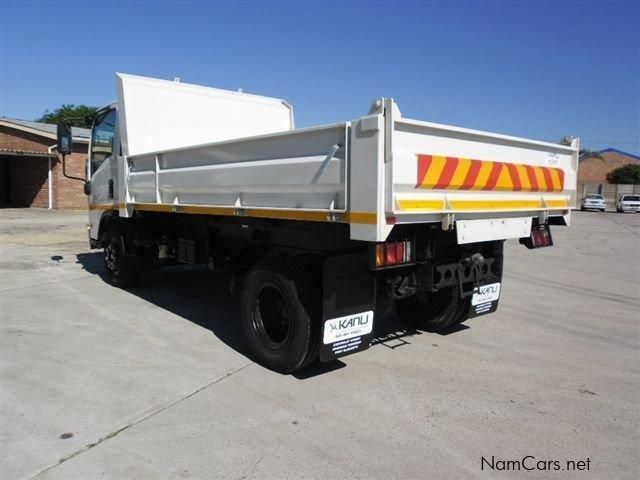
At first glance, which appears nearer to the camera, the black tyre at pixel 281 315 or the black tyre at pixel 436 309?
the black tyre at pixel 281 315

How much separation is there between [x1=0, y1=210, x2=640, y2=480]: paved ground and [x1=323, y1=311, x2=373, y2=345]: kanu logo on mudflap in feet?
1.49

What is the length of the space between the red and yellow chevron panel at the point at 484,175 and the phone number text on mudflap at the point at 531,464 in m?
1.86

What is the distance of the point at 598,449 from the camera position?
3.33m

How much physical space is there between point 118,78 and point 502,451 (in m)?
6.23

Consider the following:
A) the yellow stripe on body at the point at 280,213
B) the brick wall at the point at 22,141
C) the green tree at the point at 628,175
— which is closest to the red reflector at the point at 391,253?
the yellow stripe on body at the point at 280,213

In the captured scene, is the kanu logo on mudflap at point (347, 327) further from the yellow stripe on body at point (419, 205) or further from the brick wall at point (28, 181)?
the brick wall at point (28, 181)

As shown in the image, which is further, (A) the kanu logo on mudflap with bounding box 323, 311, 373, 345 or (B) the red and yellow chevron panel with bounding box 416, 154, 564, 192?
(A) the kanu logo on mudflap with bounding box 323, 311, 373, 345

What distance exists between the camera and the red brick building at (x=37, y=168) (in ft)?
82.8

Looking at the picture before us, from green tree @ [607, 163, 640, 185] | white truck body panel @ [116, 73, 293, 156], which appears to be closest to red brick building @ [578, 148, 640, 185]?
green tree @ [607, 163, 640, 185]

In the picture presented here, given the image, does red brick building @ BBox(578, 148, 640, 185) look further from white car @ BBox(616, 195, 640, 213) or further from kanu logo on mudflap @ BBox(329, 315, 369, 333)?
kanu logo on mudflap @ BBox(329, 315, 369, 333)

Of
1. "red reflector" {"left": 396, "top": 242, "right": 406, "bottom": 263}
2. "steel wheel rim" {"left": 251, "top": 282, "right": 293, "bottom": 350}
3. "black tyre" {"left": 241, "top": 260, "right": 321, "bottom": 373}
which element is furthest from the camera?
"steel wheel rim" {"left": 251, "top": 282, "right": 293, "bottom": 350}

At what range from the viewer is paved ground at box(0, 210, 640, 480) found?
3174mm

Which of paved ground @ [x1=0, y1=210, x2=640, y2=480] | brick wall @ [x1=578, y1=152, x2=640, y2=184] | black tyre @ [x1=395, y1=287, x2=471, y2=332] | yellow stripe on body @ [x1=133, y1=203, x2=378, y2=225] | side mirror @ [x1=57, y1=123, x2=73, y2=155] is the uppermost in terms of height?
brick wall @ [x1=578, y1=152, x2=640, y2=184]

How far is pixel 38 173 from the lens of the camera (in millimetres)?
26188
